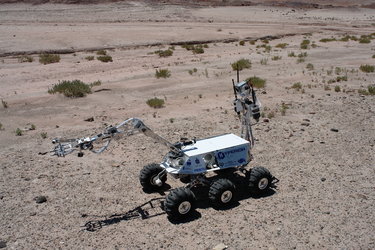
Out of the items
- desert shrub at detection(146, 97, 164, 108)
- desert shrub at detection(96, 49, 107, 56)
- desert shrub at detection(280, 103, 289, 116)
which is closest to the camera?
desert shrub at detection(280, 103, 289, 116)

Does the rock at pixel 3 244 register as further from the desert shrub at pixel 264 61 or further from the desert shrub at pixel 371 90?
the desert shrub at pixel 264 61

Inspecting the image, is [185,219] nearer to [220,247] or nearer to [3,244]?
[220,247]

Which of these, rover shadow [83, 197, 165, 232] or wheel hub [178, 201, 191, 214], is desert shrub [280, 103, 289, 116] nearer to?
rover shadow [83, 197, 165, 232]

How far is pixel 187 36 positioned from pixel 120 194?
33369mm

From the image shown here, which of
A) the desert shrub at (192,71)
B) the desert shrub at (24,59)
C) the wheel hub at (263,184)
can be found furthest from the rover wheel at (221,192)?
the desert shrub at (24,59)

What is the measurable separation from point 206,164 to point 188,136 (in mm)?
4428

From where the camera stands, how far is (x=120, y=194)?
365 inches

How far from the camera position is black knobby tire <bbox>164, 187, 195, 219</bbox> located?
773 cm

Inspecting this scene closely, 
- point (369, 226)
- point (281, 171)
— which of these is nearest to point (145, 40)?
point (281, 171)

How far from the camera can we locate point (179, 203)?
778 centimetres

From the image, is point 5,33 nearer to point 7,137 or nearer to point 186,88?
point 186,88

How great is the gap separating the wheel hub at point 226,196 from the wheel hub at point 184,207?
73cm

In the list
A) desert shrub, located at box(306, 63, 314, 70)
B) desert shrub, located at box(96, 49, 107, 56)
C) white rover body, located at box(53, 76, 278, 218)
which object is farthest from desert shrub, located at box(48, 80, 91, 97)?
desert shrub, located at box(96, 49, 107, 56)

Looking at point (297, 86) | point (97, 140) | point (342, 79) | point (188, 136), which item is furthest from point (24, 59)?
point (97, 140)
